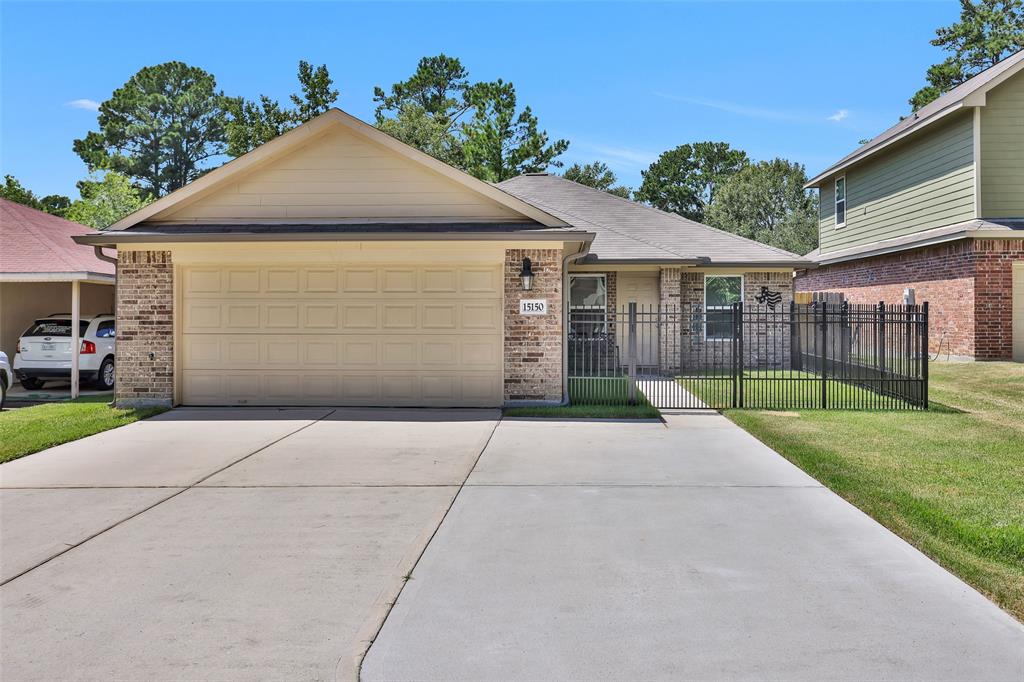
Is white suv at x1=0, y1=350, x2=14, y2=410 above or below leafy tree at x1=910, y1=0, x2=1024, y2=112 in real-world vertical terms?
below

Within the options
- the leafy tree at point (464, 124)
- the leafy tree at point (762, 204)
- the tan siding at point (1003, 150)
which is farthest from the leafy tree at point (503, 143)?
the tan siding at point (1003, 150)

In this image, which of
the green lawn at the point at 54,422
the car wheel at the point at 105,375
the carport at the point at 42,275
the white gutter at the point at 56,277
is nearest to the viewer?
the green lawn at the point at 54,422

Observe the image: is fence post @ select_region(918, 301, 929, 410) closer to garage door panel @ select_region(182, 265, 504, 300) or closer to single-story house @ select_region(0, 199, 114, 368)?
garage door panel @ select_region(182, 265, 504, 300)

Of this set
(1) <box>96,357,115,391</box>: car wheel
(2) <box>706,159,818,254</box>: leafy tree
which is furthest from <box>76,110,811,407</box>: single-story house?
(2) <box>706,159,818,254</box>: leafy tree

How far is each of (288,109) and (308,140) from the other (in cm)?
3510

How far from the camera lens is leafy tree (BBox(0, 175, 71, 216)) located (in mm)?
42594

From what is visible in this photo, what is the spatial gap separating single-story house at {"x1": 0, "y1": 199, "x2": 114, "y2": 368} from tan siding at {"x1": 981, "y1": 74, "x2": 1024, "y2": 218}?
1981cm

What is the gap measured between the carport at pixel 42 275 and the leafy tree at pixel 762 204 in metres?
38.1

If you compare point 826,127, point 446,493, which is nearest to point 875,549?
point 446,493

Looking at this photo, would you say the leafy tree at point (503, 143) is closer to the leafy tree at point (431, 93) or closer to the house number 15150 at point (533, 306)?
the leafy tree at point (431, 93)

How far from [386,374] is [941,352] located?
14.4 meters

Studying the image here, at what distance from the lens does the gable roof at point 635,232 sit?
18312 millimetres

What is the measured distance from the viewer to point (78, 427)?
10.5m

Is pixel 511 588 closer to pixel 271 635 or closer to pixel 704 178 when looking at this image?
pixel 271 635
